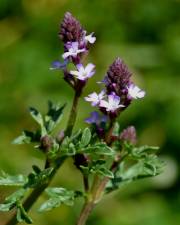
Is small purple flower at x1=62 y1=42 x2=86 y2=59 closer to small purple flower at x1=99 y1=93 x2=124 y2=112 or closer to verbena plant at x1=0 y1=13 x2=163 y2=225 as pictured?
verbena plant at x1=0 y1=13 x2=163 y2=225

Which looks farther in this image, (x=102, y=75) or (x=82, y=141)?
(x=102, y=75)

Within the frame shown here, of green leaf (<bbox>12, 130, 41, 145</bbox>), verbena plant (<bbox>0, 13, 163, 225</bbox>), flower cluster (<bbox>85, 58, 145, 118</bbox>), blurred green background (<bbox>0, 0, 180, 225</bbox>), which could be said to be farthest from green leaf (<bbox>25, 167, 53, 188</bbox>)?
blurred green background (<bbox>0, 0, 180, 225</bbox>)

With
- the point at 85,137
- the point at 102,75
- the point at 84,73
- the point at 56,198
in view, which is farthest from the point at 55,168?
the point at 102,75

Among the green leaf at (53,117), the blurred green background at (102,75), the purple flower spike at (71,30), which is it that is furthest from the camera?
the blurred green background at (102,75)

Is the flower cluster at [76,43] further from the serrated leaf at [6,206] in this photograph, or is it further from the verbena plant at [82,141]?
the serrated leaf at [6,206]

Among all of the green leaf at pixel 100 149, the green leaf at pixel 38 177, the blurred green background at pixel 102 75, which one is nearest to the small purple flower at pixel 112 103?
the green leaf at pixel 100 149

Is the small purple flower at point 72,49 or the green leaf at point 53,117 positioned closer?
the small purple flower at point 72,49

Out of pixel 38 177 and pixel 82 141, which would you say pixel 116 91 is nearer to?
pixel 82 141

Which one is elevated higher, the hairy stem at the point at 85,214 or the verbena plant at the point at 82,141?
the verbena plant at the point at 82,141
